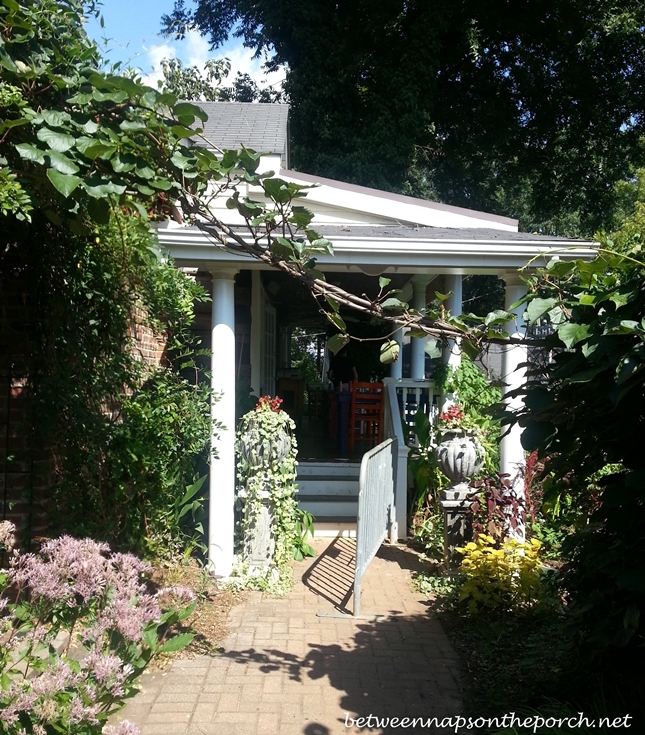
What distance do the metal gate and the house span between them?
775 millimetres

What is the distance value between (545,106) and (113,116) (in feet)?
59.7

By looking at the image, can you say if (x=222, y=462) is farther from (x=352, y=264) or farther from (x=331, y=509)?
(x=331, y=509)

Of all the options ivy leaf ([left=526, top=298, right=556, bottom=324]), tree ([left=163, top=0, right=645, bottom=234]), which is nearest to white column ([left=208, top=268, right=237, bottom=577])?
ivy leaf ([left=526, top=298, right=556, bottom=324])

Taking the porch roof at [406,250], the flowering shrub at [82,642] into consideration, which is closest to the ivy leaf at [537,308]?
the flowering shrub at [82,642]

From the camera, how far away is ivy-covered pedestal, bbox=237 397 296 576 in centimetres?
567

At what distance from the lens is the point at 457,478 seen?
239 inches

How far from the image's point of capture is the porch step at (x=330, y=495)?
290 inches

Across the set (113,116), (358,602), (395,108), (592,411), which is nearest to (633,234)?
(592,411)

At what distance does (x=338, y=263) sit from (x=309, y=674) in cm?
Result: 314

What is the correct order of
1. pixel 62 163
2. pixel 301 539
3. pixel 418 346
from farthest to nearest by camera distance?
pixel 418 346
pixel 301 539
pixel 62 163

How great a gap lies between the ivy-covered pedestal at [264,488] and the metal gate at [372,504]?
2.39 feet

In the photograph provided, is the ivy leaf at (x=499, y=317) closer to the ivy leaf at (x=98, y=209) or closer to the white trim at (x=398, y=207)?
the ivy leaf at (x=98, y=209)

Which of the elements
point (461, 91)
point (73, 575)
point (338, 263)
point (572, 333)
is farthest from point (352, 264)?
point (461, 91)

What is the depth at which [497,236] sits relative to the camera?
5.69 meters
